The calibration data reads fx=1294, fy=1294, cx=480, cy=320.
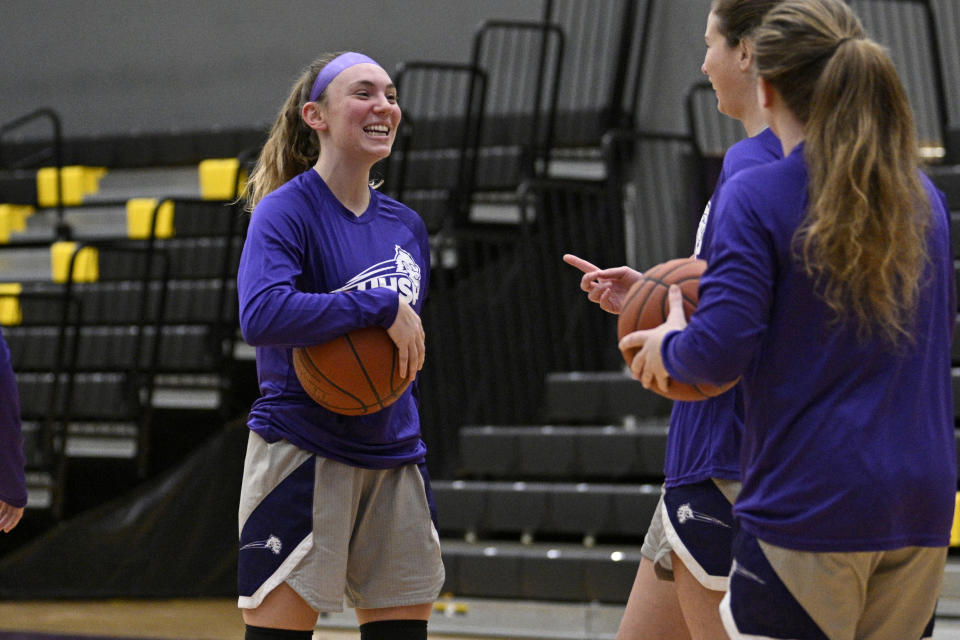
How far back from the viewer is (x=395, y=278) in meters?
2.29

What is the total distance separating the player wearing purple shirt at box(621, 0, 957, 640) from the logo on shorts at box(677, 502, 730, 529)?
1.11ft

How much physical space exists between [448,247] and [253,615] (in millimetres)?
3839

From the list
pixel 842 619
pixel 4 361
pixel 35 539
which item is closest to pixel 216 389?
pixel 35 539

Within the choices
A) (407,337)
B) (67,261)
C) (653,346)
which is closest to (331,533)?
(407,337)

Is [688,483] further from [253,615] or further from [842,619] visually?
[253,615]

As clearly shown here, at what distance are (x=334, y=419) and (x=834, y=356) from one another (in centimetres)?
96

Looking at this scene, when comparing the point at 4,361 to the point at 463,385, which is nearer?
the point at 4,361

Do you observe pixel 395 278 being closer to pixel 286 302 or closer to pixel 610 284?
pixel 286 302

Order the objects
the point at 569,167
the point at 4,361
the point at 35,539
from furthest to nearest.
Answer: the point at 569,167 < the point at 35,539 < the point at 4,361

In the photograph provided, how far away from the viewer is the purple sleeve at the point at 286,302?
2.08 m

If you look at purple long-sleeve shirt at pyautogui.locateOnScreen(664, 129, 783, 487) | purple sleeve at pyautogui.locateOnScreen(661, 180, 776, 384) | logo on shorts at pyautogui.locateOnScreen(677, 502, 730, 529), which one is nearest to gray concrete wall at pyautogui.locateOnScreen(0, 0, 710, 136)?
purple long-sleeve shirt at pyautogui.locateOnScreen(664, 129, 783, 487)

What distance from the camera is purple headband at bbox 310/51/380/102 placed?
7.73ft

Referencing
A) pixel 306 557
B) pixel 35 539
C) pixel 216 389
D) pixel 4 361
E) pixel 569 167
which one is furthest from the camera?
pixel 569 167

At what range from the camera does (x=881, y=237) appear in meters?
1.56
